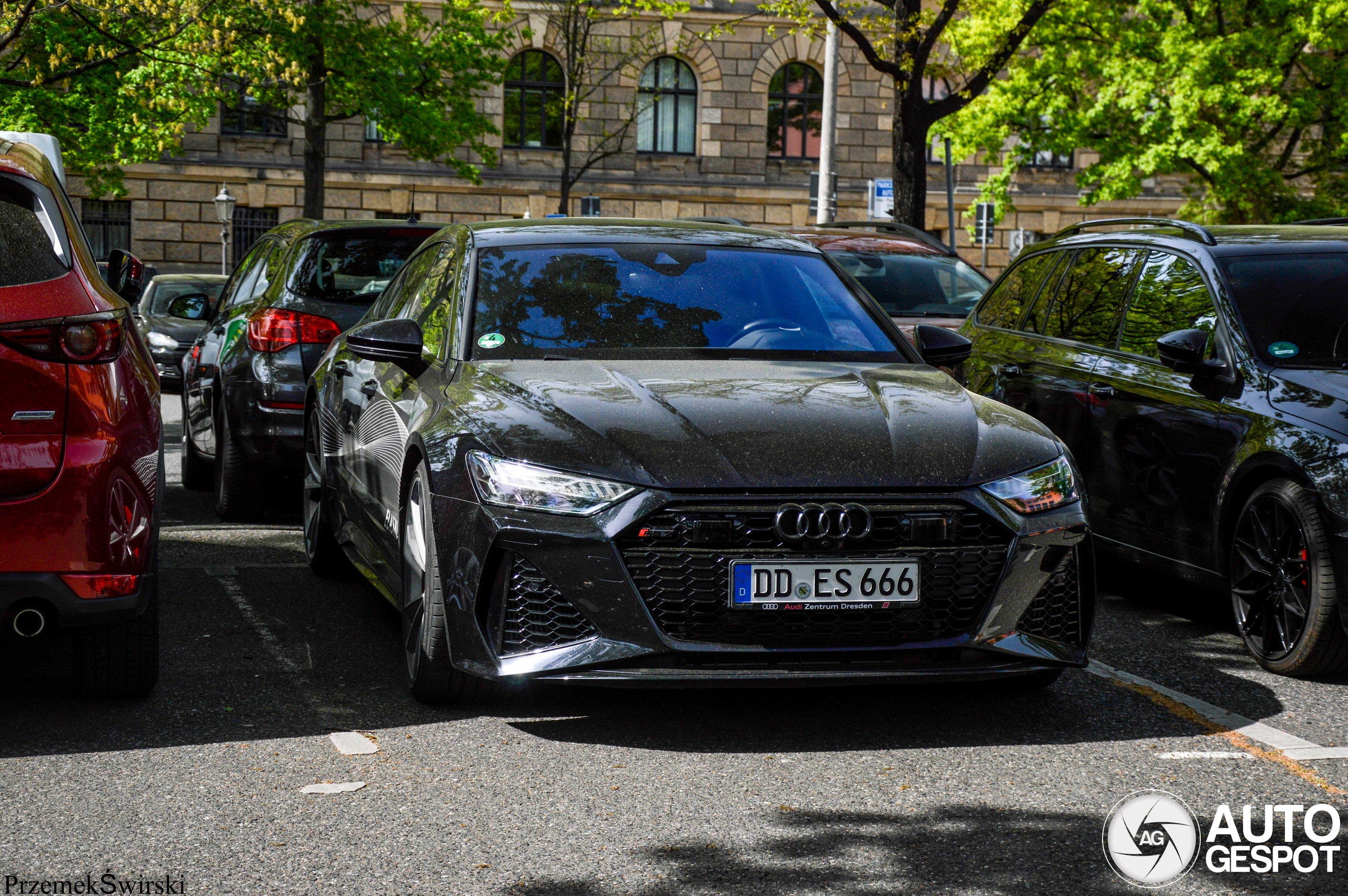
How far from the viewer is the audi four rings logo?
14.9 feet

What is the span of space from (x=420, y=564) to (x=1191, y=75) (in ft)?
80.3

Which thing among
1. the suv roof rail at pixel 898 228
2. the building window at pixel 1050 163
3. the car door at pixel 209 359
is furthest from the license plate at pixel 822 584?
the building window at pixel 1050 163

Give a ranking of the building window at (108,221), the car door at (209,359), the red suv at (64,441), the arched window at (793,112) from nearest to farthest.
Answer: the red suv at (64,441) → the car door at (209,359) → the building window at (108,221) → the arched window at (793,112)

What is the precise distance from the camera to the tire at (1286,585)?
573 centimetres

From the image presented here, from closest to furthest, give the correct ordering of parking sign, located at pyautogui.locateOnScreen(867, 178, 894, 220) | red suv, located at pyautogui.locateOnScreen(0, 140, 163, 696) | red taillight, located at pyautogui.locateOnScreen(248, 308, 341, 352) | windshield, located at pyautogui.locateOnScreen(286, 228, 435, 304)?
red suv, located at pyautogui.locateOnScreen(0, 140, 163, 696), red taillight, located at pyautogui.locateOnScreen(248, 308, 341, 352), windshield, located at pyautogui.locateOnScreen(286, 228, 435, 304), parking sign, located at pyautogui.locateOnScreen(867, 178, 894, 220)

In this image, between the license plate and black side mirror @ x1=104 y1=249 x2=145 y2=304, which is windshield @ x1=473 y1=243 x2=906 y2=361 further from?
black side mirror @ x1=104 y1=249 x2=145 y2=304

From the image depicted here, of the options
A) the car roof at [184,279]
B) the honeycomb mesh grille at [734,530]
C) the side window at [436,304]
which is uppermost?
the side window at [436,304]

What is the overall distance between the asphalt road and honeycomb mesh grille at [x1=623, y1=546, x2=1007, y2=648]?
1.15ft

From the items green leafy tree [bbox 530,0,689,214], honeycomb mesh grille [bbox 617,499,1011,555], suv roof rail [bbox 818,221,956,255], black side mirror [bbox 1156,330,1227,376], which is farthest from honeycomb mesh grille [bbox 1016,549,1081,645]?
green leafy tree [bbox 530,0,689,214]

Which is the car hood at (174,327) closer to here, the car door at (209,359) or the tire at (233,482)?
the car door at (209,359)

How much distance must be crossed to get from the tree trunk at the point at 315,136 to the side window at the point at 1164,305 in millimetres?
19457

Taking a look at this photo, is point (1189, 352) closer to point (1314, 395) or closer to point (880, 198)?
point (1314, 395)

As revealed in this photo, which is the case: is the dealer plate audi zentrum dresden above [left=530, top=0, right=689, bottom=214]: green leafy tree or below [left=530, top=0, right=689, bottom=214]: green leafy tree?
below

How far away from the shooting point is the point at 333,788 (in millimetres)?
4367
